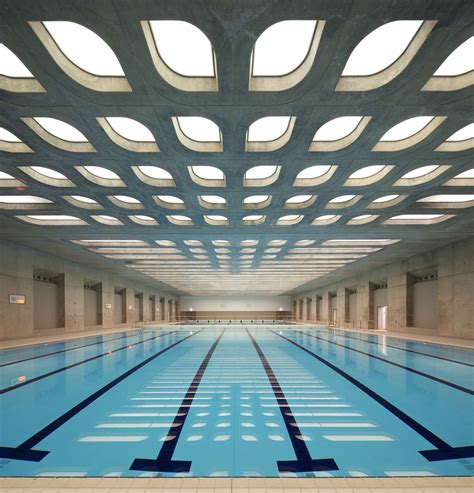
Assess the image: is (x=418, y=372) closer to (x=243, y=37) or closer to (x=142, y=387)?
(x=142, y=387)

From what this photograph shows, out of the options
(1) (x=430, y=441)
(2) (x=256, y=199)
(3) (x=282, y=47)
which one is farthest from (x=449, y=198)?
(1) (x=430, y=441)

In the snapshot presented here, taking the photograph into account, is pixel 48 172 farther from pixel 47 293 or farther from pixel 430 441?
pixel 47 293

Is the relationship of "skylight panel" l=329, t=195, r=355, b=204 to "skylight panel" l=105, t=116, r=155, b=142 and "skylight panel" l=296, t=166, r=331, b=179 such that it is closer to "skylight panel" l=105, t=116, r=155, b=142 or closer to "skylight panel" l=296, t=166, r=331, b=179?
"skylight panel" l=296, t=166, r=331, b=179

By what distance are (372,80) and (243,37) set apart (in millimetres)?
1959

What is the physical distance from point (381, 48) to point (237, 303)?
43.1 m

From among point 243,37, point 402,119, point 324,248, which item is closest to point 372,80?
point 402,119

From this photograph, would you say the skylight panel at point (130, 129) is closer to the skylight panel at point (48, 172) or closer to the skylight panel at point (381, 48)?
the skylight panel at point (48, 172)

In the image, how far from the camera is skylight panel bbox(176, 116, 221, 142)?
5.96 meters

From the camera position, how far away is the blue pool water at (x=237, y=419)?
3.01 metres

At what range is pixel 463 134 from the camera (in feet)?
20.9

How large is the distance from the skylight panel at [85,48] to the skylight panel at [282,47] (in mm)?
1846

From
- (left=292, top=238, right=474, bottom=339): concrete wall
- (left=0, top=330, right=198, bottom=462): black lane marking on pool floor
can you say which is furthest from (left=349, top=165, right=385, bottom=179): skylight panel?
(left=292, top=238, right=474, bottom=339): concrete wall

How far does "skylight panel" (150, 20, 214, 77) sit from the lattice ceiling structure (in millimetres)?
21

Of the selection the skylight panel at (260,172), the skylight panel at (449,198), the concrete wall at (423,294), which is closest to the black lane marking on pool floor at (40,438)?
the skylight panel at (260,172)
